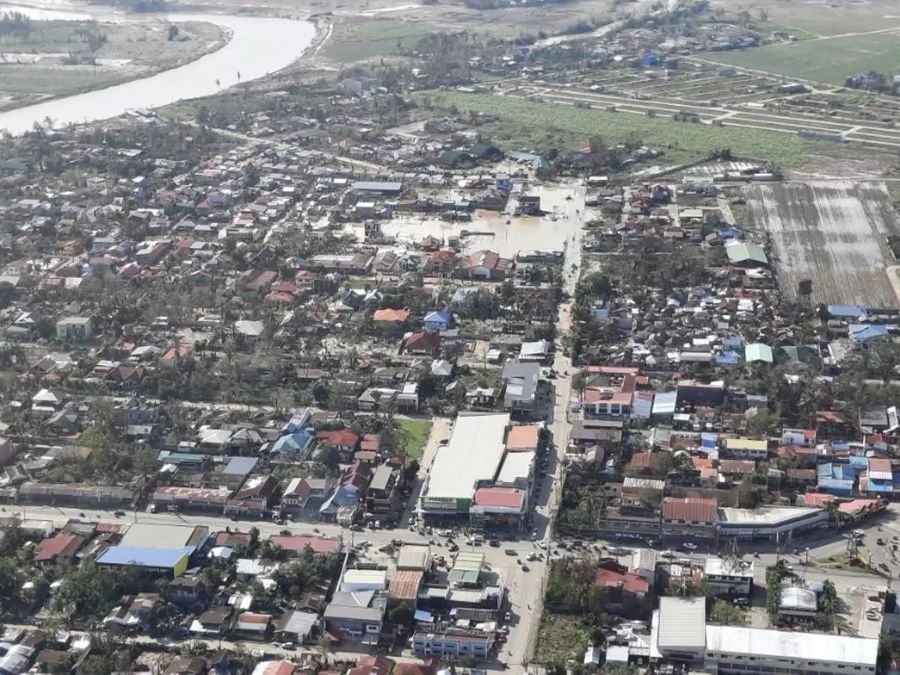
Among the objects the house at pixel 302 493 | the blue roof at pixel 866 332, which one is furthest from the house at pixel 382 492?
the blue roof at pixel 866 332

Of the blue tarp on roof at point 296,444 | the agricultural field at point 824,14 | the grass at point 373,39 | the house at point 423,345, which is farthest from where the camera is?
the agricultural field at point 824,14

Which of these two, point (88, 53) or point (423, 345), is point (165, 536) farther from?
point (88, 53)

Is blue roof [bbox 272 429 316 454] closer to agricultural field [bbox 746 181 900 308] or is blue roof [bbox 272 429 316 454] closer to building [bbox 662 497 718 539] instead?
building [bbox 662 497 718 539]

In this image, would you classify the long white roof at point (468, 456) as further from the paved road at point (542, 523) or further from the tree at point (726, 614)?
the tree at point (726, 614)

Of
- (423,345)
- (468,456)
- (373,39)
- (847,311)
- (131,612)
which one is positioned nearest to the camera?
(131,612)

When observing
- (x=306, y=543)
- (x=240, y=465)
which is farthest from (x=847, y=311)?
(x=306, y=543)

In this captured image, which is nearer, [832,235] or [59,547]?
[59,547]
